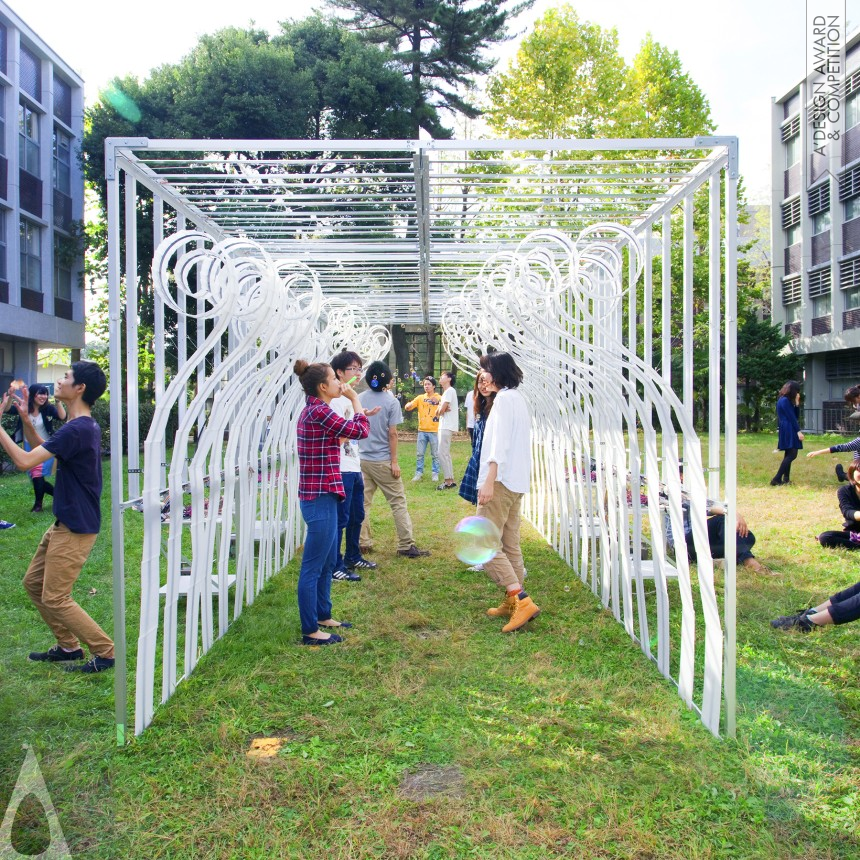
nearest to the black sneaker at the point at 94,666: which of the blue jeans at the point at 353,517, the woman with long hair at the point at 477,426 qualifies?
the blue jeans at the point at 353,517

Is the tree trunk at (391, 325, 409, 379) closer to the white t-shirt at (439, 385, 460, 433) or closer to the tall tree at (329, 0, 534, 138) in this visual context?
the tall tree at (329, 0, 534, 138)

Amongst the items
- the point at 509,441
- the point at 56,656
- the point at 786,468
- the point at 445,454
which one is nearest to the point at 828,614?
the point at 509,441

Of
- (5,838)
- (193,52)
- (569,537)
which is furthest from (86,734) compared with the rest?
(193,52)

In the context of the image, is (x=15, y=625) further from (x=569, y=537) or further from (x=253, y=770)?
(x=569, y=537)

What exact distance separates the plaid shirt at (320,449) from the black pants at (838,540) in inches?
192

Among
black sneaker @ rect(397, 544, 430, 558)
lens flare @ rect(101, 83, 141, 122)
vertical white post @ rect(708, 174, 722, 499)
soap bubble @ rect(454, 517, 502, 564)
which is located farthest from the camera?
lens flare @ rect(101, 83, 141, 122)

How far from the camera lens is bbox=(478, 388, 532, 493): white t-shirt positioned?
5.06m

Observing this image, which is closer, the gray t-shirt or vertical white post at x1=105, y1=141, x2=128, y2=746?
vertical white post at x1=105, y1=141, x2=128, y2=746

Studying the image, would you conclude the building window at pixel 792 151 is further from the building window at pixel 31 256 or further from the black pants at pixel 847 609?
the black pants at pixel 847 609

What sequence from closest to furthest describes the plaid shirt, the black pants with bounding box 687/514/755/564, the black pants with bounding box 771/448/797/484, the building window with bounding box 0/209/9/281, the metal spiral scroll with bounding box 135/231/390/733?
the metal spiral scroll with bounding box 135/231/390/733 < the plaid shirt < the black pants with bounding box 687/514/755/564 < the black pants with bounding box 771/448/797/484 < the building window with bounding box 0/209/9/281

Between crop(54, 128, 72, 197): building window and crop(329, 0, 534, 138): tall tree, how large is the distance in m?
8.22

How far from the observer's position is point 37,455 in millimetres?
3979

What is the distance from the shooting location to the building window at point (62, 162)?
21.1 meters

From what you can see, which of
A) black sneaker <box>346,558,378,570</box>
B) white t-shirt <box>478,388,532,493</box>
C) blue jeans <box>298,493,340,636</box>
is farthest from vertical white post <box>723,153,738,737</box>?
black sneaker <box>346,558,378,570</box>
